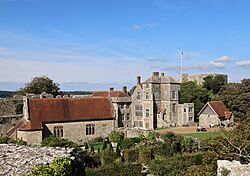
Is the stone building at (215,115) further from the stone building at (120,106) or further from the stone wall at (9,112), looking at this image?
the stone wall at (9,112)

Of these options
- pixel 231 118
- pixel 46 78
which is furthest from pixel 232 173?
pixel 46 78

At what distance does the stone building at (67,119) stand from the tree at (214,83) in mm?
33107

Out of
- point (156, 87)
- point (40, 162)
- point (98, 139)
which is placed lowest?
point (98, 139)

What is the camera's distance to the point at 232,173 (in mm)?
13031

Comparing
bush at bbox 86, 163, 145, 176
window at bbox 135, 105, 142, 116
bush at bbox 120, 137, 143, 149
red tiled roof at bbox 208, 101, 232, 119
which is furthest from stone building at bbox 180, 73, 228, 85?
bush at bbox 86, 163, 145, 176

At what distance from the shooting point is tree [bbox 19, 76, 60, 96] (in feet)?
184

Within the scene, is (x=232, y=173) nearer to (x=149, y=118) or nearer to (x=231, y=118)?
(x=149, y=118)

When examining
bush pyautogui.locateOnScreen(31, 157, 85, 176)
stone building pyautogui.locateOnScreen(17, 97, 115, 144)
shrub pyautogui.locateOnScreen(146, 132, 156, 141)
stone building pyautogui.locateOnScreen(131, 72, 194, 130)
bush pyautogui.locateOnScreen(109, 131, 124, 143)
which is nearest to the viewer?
bush pyautogui.locateOnScreen(31, 157, 85, 176)

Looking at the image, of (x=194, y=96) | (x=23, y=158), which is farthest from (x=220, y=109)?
(x=23, y=158)

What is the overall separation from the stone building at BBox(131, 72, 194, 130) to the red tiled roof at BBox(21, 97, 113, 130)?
5.83 meters

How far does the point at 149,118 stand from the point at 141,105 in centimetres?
209

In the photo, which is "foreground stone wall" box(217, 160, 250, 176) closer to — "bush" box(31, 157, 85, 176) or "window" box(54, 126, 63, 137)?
"bush" box(31, 157, 85, 176)

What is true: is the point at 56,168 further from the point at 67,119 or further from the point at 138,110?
the point at 138,110

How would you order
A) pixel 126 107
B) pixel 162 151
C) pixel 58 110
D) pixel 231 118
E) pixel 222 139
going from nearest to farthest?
1. pixel 222 139
2. pixel 162 151
3. pixel 58 110
4. pixel 126 107
5. pixel 231 118
